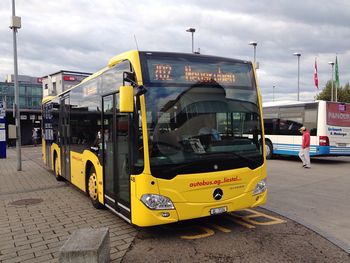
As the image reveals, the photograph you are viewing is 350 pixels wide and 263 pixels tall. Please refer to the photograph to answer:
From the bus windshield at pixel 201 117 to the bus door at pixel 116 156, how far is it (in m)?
0.61

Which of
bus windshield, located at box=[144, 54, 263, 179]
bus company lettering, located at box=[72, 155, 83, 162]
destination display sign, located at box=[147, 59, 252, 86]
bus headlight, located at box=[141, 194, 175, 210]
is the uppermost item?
destination display sign, located at box=[147, 59, 252, 86]

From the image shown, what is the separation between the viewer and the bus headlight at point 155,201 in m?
5.09

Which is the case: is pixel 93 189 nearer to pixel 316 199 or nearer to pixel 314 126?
pixel 316 199

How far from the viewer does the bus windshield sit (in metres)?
5.24

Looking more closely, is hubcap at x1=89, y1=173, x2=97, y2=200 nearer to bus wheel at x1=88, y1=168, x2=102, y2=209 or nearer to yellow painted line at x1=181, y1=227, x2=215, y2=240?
bus wheel at x1=88, y1=168, x2=102, y2=209

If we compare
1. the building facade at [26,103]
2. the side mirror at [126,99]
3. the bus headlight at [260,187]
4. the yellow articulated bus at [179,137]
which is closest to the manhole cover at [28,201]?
the yellow articulated bus at [179,137]

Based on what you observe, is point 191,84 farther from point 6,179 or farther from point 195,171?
point 6,179

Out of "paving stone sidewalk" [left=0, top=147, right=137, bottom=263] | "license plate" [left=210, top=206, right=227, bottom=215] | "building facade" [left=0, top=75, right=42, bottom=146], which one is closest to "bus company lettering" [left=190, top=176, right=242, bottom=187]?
"license plate" [left=210, top=206, right=227, bottom=215]

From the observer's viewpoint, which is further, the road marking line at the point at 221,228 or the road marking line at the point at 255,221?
the road marking line at the point at 255,221

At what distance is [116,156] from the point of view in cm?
614

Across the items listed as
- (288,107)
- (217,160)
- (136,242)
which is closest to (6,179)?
(136,242)

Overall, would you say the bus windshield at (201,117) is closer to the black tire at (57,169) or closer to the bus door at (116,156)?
the bus door at (116,156)

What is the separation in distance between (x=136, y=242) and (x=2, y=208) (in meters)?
4.12

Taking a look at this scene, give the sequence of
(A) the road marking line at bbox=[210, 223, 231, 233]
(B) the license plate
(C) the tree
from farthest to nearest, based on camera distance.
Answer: (C) the tree < (A) the road marking line at bbox=[210, 223, 231, 233] < (B) the license plate
